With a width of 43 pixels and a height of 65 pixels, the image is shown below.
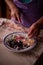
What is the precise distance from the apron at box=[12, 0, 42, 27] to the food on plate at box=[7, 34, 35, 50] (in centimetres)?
22

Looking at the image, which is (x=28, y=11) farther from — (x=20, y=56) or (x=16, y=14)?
(x=20, y=56)

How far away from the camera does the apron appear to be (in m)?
1.31

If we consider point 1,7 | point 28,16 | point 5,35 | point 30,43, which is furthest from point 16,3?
point 1,7

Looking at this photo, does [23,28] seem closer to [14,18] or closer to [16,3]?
[14,18]

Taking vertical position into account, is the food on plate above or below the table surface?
above

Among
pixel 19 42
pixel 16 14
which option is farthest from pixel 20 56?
pixel 16 14

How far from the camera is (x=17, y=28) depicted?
1.28 meters

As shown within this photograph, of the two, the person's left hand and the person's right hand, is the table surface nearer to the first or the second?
the person's left hand

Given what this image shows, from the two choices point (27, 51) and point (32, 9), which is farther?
point (32, 9)

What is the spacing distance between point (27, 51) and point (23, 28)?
28 cm

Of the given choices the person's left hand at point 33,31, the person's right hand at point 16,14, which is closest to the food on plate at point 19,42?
the person's left hand at point 33,31

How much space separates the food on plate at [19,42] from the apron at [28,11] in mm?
225

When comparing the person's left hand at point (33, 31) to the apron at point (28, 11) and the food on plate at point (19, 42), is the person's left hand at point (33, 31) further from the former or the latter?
the apron at point (28, 11)

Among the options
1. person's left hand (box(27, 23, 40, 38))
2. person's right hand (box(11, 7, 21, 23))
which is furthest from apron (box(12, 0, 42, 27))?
person's left hand (box(27, 23, 40, 38))
